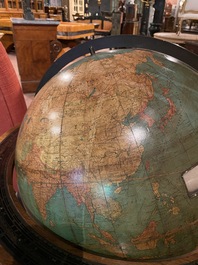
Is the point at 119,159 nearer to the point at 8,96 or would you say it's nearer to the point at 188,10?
the point at 8,96

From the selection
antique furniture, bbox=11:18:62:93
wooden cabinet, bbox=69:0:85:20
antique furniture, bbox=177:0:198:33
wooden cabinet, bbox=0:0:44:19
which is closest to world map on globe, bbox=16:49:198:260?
antique furniture, bbox=11:18:62:93

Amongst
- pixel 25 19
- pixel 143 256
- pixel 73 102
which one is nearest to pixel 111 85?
pixel 73 102

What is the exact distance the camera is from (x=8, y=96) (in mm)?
1696

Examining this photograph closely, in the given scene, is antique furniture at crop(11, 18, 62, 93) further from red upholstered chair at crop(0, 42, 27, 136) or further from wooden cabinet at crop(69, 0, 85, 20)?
wooden cabinet at crop(69, 0, 85, 20)

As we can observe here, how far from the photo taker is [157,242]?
0.72 metres

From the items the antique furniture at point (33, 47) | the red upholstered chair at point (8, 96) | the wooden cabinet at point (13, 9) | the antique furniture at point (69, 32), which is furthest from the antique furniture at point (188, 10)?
the red upholstered chair at point (8, 96)

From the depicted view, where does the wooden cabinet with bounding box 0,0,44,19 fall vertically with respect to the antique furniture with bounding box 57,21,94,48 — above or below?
above

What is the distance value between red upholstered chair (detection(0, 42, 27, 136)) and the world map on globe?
3.29ft

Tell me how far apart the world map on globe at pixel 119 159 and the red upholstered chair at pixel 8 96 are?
1.00 meters

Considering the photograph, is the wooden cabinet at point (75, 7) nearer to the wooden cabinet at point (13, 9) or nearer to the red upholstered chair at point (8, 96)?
the wooden cabinet at point (13, 9)

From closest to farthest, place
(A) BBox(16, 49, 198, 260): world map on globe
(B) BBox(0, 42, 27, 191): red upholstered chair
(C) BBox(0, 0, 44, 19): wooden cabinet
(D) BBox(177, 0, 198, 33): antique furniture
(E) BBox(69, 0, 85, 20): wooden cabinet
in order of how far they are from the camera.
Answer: (A) BBox(16, 49, 198, 260): world map on globe
(B) BBox(0, 42, 27, 191): red upholstered chair
(D) BBox(177, 0, 198, 33): antique furniture
(C) BBox(0, 0, 44, 19): wooden cabinet
(E) BBox(69, 0, 85, 20): wooden cabinet

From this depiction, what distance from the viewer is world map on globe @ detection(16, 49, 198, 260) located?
2.20 feet

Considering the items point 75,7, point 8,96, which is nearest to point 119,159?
point 8,96

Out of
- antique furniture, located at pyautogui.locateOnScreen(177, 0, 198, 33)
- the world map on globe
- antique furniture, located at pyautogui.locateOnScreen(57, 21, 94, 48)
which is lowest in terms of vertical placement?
antique furniture, located at pyautogui.locateOnScreen(57, 21, 94, 48)
